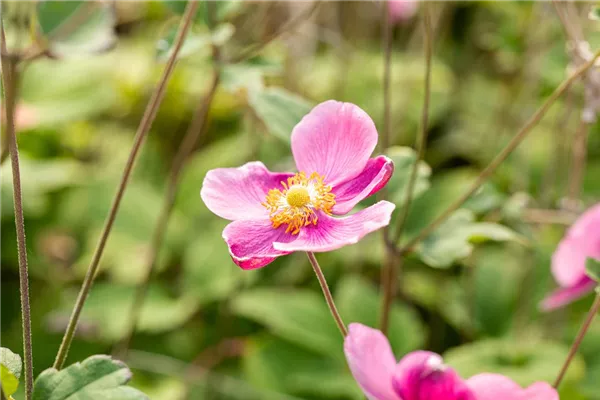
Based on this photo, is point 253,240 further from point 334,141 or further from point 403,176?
point 403,176

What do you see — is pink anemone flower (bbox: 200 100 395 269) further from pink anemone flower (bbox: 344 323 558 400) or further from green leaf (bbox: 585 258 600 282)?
green leaf (bbox: 585 258 600 282)

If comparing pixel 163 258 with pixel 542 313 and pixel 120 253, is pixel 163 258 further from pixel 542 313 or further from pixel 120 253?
pixel 542 313

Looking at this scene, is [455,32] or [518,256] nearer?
[518,256]

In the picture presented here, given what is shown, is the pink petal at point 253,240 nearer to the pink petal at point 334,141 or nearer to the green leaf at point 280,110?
the pink petal at point 334,141

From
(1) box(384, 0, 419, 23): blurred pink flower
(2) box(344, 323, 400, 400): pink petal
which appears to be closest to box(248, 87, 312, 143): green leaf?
(2) box(344, 323, 400, 400): pink petal

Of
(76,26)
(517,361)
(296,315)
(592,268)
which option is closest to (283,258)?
(296,315)

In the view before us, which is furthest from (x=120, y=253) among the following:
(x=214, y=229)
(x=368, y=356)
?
(x=368, y=356)

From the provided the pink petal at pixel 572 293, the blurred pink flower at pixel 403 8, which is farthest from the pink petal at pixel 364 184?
the blurred pink flower at pixel 403 8
